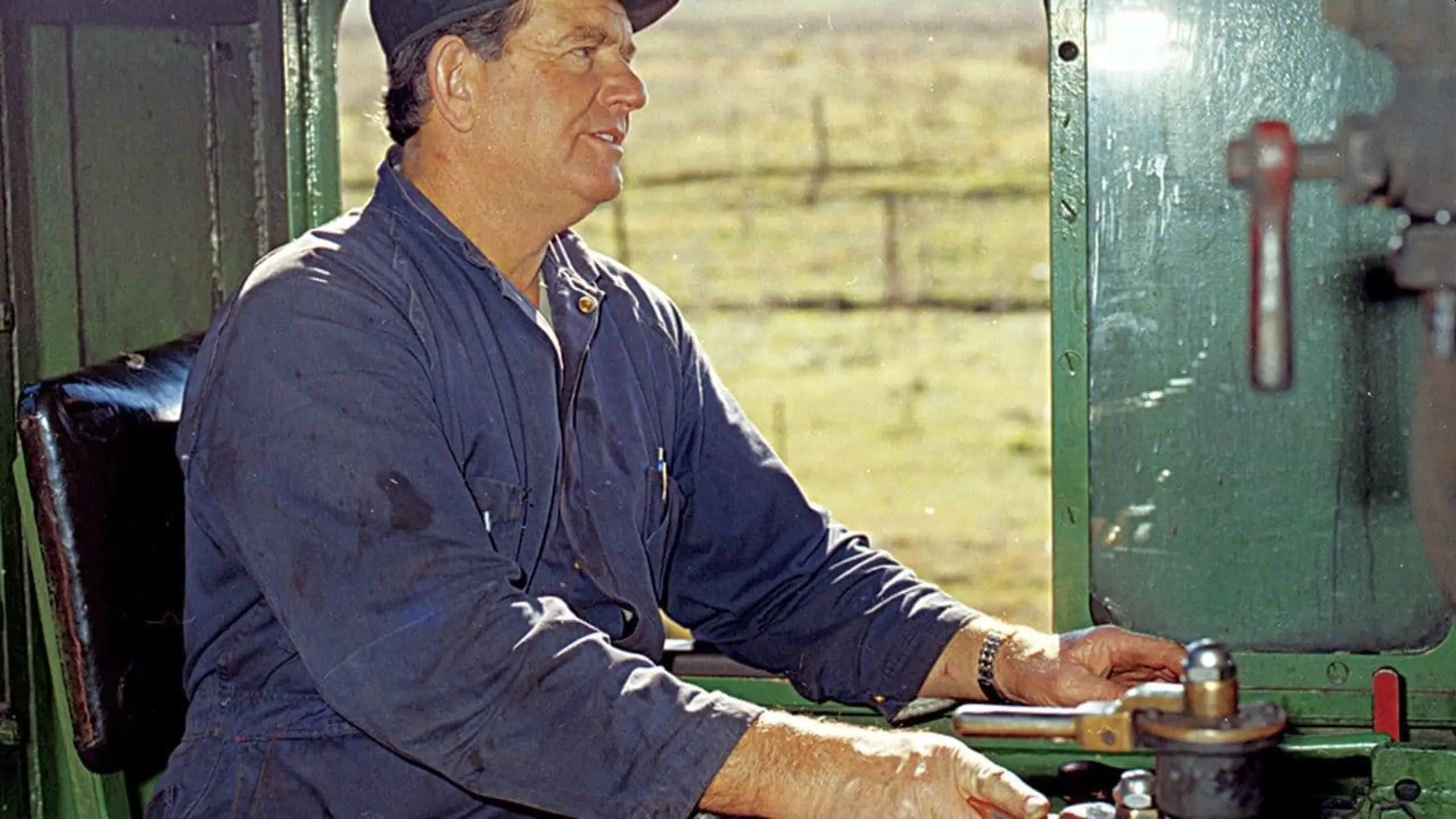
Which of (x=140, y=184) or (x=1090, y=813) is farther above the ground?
(x=140, y=184)

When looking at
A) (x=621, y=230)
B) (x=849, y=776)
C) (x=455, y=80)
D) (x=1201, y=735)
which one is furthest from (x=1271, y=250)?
(x=621, y=230)

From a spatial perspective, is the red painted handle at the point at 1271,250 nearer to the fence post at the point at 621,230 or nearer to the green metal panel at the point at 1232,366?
the green metal panel at the point at 1232,366

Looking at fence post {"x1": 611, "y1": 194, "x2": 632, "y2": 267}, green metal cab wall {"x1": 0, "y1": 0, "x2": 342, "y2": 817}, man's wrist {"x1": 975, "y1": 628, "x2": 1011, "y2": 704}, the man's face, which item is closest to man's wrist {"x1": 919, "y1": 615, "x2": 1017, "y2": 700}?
man's wrist {"x1": 975, "y1": 628, "x2": 1011, "y2": 704}

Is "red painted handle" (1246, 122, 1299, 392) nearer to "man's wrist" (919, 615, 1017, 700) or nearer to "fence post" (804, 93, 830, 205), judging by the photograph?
"man's wrist" (919, 615, 1017, 700)

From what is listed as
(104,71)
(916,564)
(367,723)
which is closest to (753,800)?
(367,723)

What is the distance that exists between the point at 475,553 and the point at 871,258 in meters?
5.64

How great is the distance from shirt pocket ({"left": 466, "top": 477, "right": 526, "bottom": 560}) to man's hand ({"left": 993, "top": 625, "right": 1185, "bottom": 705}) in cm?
62

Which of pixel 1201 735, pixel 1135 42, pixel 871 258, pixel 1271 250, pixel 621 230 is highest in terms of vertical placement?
pixel 1135 42

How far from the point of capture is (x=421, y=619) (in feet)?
5.92

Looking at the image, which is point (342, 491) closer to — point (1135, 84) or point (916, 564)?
point (1135, 84)

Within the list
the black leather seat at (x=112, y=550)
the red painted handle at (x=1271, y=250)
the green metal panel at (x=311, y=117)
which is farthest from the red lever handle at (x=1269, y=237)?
the green metal panel at (x=311, y=117)

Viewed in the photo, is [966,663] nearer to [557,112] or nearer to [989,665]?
[989,665]

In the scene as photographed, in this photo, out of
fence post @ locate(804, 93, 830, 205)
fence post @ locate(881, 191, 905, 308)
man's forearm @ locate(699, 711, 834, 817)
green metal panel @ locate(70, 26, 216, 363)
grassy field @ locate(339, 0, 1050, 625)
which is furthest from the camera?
fence post @ locate(804, 93, 830, 205)

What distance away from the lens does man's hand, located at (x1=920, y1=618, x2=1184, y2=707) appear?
215cm
